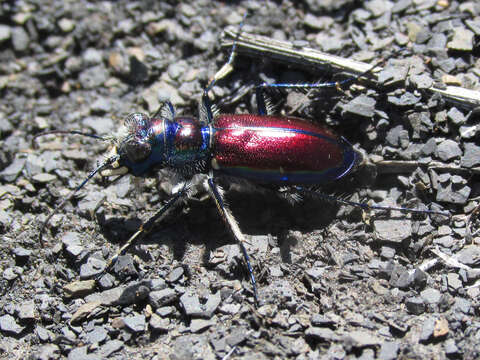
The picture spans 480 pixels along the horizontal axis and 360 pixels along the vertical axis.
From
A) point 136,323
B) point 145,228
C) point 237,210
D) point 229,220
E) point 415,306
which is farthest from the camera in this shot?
point 237,210

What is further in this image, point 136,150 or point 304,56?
point 304,56

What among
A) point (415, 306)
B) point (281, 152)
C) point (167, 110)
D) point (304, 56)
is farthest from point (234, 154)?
point (415, 306)

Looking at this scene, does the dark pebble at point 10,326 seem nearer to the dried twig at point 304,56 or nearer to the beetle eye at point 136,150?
the beetle eye at point 136,150

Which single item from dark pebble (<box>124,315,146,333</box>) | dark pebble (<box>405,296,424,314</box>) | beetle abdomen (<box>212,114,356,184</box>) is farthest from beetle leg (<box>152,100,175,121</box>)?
dark pebble (<box>405,296,424,314</box>)

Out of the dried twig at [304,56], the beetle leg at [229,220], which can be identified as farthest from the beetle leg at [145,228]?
the dried twig at [304,56]

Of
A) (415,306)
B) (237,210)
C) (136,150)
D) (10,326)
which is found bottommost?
(10,326)

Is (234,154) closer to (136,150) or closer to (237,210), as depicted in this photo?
(237,210)

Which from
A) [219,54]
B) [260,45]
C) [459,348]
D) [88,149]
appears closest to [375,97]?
[260,45]
